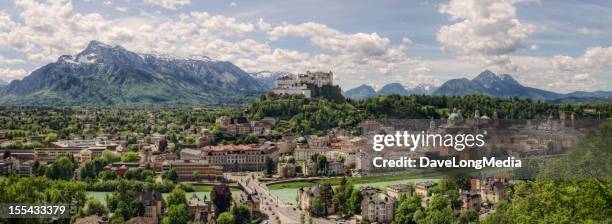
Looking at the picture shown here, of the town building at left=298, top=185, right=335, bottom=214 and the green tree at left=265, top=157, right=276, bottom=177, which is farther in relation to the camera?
the green tree at left=265, top=157, right=276, bottom=177

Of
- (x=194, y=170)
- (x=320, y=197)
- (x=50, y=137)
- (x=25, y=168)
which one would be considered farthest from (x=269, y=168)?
(x=50, y=137)

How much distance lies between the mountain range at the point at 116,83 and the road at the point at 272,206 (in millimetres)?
68620

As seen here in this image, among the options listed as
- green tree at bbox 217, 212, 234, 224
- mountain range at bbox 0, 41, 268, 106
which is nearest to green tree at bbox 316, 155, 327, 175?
green tree at bbox 217, 212, 234, 224

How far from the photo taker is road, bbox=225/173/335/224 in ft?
63.2

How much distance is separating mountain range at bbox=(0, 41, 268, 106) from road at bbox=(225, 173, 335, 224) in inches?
2702

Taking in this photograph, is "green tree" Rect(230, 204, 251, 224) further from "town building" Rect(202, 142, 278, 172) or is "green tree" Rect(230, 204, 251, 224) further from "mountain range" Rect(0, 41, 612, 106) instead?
"mountain range" Rect(0, 41, 612, 106)

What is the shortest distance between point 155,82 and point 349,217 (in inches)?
3694

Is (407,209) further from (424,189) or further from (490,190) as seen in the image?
(490,190)

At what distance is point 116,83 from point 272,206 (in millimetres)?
88065

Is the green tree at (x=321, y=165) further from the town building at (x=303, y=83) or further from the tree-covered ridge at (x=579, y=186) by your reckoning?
the tree-covered ridge at (x=579, y=186)

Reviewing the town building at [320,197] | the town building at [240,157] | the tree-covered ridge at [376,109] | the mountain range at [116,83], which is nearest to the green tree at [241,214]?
the town building at [320,197]

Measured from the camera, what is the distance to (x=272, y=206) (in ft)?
70.7

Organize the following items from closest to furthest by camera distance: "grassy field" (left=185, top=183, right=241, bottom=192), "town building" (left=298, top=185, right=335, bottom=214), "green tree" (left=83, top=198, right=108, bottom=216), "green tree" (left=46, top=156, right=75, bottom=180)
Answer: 1. "green tree" (left=83, top=198, right=108, bottom=216)
2. "town building" (left=298, top=185, right=335, bottom=214)
3. "grassy field" (left=185, top=183, right=241, bottom=192)
4. "green tree" (left=46, top=156, right=75, bottom=180)

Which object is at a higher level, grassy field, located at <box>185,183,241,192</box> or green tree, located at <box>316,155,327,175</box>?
green tree, located at <box>316,155,327,175</box>
